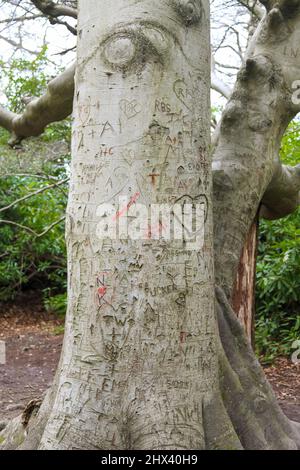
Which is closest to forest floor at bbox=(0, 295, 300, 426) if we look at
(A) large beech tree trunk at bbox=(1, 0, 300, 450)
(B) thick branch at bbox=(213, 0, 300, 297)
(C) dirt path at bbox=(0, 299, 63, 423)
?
(C) dirt path at bbox=(0, 299, 63, 423)

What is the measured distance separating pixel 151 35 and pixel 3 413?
3.43 m

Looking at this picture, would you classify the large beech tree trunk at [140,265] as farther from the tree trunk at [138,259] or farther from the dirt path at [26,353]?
the dirt path at [26,353]

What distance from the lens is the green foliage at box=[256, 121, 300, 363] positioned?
278 inches

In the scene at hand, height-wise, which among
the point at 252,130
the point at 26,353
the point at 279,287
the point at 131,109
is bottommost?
the point at 26,353

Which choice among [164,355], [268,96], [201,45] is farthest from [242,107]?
[164,355]

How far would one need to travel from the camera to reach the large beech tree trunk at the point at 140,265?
8.36ft

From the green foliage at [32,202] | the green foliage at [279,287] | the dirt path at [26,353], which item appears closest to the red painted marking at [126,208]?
the dirt path at [26,353]

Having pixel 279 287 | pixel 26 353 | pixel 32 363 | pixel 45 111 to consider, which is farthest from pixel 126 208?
pixel 26 353

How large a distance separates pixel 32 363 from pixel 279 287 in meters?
3.20

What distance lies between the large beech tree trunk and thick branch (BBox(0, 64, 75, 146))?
2423 mm

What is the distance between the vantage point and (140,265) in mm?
2551

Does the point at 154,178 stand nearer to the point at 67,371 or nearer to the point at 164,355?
the point at 164,355

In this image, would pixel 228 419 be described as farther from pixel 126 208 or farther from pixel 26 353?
pixel 26 353
